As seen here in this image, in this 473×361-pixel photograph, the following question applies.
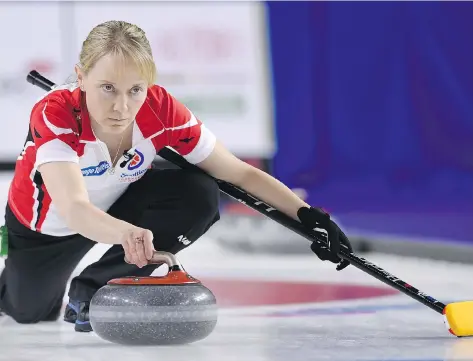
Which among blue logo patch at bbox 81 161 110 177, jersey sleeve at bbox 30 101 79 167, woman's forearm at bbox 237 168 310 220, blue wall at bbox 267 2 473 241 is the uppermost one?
jersey sleeve at bbox 30 101 79 167

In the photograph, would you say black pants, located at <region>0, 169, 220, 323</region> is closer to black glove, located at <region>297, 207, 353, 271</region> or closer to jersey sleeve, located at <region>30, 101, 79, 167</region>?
black glove, located at <region>297, 207, 353, 271</region>

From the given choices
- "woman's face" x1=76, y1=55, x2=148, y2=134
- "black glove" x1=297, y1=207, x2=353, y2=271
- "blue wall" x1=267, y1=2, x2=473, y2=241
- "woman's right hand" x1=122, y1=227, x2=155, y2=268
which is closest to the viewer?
"woman's right hand" x1=122, y1=227, x2=155, y2=268

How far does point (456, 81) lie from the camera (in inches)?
231

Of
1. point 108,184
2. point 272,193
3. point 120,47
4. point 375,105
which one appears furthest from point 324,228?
point 375,105

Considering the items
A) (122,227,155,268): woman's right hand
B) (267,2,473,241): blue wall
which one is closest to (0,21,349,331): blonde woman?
(122,227,155,268): woman's right hand

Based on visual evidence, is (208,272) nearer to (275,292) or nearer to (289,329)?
(275,292)

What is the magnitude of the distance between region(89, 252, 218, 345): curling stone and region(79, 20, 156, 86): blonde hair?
416mm

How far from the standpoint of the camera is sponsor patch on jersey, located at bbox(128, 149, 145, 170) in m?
2.47

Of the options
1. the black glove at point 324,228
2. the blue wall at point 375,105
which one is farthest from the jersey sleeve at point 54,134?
the blue wall at point 375,105

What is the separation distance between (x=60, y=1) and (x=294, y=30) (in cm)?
142

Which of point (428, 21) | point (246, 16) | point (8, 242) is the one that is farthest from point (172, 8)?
point (8, 242)

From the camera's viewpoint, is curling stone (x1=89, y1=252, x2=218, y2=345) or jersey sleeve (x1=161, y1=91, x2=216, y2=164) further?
jersey sleeve (x1=161, y1=91, x2=216, y2=164)

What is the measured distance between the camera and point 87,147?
2.37m

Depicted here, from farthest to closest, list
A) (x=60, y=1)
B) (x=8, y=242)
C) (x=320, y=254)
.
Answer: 1. (x=60, y=1)
2. (x=8, y=242)
3. (x=320, y=254)
